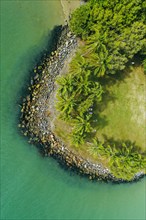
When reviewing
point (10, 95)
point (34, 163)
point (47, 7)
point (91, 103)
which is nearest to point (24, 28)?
point (47, 7)

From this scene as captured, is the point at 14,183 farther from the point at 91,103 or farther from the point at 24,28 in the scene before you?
the point at 24,28

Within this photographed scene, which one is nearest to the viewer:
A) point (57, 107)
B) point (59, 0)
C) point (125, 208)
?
point (57, 107)

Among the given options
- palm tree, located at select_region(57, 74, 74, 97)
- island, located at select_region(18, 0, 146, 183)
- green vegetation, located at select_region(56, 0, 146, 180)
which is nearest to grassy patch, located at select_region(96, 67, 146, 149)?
island, located at select_region(18, 0, 146, 183)

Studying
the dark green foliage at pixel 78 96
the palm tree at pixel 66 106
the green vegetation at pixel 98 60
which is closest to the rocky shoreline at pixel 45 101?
the green vegetation at pixel 98 60

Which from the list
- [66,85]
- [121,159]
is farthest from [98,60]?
[121,159]

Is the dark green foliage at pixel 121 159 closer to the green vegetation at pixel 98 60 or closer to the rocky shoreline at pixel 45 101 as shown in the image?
the green vegetation at pixel 98 60

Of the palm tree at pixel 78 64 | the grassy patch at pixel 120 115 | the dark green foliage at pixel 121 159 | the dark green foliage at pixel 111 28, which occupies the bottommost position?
the dark green foliage at pixel 121 159

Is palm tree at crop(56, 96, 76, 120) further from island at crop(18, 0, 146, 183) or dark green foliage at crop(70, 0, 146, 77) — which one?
dark green foliage at crop(70, 0, 146, 77)
